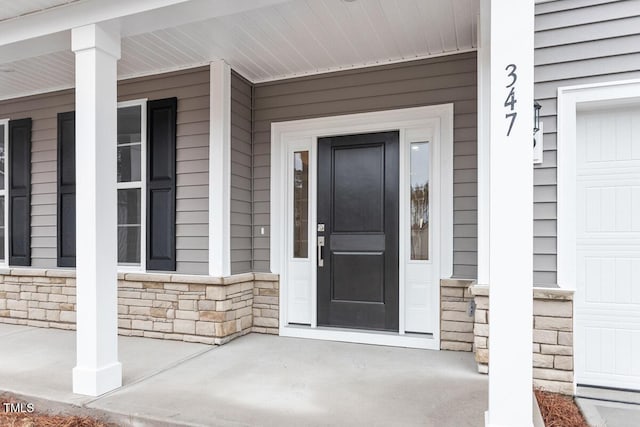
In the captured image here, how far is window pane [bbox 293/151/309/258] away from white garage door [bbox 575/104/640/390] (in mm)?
2313

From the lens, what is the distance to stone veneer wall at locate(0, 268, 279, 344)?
12.8ft

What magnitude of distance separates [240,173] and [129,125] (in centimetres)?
133

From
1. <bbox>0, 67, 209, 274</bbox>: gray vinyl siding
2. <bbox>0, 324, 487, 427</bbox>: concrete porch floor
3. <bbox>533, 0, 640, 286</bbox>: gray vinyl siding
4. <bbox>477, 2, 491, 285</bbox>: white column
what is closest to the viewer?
<bbox>0, 324, 487, 427</bbox>: concrete porch floor

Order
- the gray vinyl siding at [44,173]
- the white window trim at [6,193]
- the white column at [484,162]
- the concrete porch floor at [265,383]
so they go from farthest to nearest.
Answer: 1. the white window trim at [6,193]
2. the gray vinyl siding at [44,173]
3. the white column at [484,162]
4. the concrete porch floor at [265,383]

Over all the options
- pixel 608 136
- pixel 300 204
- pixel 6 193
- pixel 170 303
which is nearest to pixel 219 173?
pixel 300 204

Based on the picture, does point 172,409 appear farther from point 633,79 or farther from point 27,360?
point 633,79

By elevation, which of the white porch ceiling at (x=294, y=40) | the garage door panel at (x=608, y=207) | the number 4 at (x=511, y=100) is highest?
the white porch ceiling at (x=294, y=40)

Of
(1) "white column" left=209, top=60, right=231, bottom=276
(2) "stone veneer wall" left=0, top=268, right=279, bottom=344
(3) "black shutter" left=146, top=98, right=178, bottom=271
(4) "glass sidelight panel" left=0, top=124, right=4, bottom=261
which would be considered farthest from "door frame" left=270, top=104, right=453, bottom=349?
(4) "glass sidelight panel" left=0, top=124, right=4, bottom=261

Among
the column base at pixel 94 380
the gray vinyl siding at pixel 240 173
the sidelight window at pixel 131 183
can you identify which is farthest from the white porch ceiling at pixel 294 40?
the column base at pixel 94 380

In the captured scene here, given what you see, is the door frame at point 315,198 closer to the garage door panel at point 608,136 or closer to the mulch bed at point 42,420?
the garage door panel at point 608,136

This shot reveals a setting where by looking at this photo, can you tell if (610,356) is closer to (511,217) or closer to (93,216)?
(511,217)

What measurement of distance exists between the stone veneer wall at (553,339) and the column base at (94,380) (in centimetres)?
275

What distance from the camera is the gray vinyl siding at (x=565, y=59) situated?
2729 mm

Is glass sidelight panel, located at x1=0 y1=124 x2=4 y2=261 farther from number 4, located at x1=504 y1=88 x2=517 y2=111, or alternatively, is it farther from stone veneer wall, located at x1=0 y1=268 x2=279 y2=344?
number 4, located at x1=504 y1=88 x2=517 y2=111
